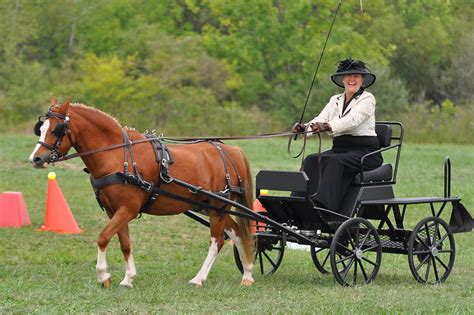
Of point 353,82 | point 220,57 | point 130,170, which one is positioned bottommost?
point 220,57

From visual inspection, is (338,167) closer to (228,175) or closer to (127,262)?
(228,175)

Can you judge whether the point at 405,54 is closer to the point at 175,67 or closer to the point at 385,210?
the point at 175,67

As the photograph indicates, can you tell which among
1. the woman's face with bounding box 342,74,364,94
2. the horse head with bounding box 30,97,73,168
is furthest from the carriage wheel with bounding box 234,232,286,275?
the horse head with bounding box 30,97,73,168

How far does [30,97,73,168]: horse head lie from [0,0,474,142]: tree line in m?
26.9

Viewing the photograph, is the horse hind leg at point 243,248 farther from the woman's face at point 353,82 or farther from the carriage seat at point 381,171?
the woman's face at point 353,82

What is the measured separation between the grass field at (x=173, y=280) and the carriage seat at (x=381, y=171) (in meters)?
1.03

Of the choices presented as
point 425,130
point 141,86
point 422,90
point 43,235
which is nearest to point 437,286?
point 43,235

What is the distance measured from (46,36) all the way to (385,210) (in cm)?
4409

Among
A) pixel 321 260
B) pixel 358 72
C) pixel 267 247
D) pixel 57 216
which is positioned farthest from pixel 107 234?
pixel 57 216

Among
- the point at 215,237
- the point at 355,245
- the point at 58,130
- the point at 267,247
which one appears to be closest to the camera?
the point at 58,130

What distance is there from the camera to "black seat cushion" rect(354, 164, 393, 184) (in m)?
10.1

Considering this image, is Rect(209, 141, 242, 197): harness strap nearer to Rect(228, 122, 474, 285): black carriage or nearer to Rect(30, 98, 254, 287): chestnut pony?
Rect(30, 98, 254, 287): chestnut pony

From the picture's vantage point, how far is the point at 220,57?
5016 centimetres

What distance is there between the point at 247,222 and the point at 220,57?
40.3 m
